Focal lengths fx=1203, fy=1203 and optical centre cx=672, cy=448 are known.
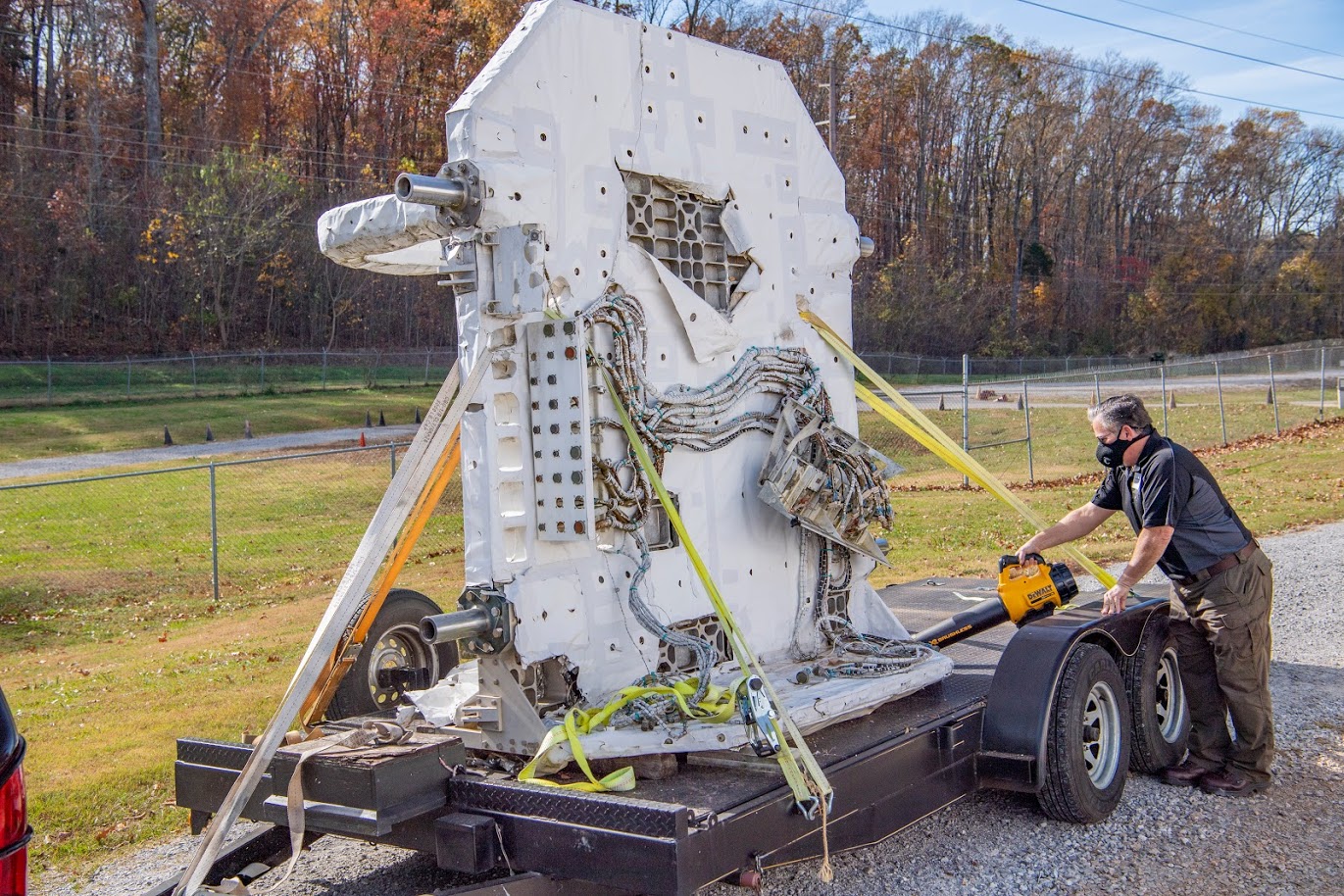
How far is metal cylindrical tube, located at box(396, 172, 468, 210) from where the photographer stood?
14.6ft

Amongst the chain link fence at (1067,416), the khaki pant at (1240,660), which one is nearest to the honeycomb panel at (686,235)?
the khaki pant at (1240,660)

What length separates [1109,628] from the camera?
5934 millimetres

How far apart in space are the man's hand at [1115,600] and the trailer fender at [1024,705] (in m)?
0.21

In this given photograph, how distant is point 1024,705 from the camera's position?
17.8 feet

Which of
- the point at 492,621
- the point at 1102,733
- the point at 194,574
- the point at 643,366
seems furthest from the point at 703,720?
the point at 194,574

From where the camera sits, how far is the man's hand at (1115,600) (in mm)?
5961

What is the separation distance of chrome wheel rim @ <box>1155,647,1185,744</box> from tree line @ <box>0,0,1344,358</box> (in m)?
29.1

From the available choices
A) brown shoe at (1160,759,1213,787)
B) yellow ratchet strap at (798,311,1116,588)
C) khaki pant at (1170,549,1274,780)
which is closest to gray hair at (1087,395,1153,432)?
yellow ratchet strap at (798,311,1116,588)

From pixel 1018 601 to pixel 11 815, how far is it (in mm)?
4913

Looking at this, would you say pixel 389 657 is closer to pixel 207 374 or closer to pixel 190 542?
pixel 190 542

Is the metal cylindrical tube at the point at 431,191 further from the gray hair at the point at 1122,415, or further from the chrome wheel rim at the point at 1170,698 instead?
the chrome wheel rim at the point at 1170,698

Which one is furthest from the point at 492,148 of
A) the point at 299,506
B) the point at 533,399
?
the point at 299,506

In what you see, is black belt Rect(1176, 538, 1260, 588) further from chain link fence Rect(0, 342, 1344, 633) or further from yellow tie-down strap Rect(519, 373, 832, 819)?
chain link fence Rect(0, 342, 1344, 633)

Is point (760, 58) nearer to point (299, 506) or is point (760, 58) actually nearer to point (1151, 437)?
point (1151, 437)
